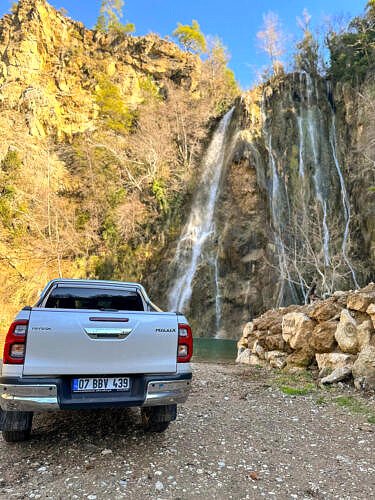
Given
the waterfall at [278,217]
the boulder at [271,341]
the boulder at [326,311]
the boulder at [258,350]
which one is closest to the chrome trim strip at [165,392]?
the boulder at [326,311]

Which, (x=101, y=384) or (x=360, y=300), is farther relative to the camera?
(x=360, y=300)

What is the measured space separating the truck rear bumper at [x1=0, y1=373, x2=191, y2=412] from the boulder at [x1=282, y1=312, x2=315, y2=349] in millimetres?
5468

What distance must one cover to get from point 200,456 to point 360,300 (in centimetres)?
539

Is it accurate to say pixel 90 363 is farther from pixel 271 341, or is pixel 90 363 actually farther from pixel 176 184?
pixel 176 184

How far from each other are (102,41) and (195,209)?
81.2 ft

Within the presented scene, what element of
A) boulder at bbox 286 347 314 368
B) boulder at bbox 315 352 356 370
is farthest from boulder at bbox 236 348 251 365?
boulder at bbox 315 352 356 370

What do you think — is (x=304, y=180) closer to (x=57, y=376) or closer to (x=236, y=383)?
(x=236, y=383)

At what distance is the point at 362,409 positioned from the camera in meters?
5.42

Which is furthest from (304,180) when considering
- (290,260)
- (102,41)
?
(102,41)

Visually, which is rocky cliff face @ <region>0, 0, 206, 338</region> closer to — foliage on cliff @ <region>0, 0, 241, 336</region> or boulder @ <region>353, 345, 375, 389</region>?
foliage on cliff @ <region>0, 0, 241, 336</region>

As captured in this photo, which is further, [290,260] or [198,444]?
[290,260]

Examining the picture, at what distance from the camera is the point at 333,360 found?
739cm

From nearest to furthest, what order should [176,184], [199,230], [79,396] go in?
[79,396], [199,230], [176,184]

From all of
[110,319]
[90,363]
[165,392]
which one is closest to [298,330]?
[165,392]
